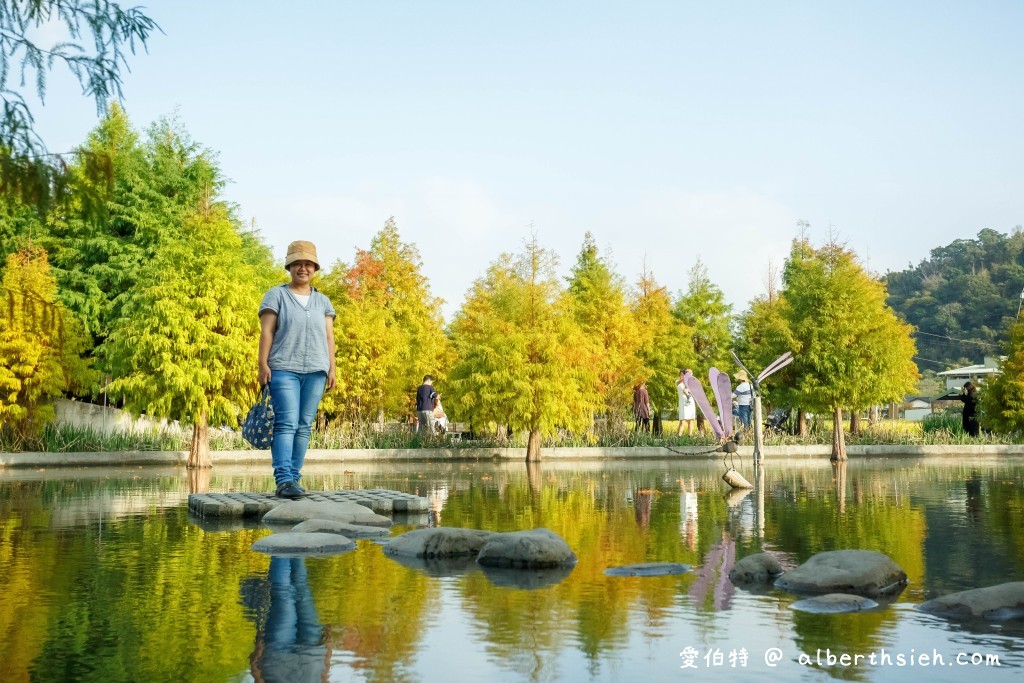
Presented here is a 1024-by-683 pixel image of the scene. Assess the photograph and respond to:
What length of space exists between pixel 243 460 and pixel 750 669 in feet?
74.5

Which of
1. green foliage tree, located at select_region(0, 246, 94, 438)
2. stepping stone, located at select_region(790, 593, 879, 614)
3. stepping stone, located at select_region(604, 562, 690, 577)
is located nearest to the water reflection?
stepping stone, located at select_region(604, 562, 690, 577)

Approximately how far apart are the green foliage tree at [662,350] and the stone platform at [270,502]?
31.1 m

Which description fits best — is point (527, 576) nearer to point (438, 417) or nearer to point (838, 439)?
point (838, 439)

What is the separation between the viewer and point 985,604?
17.0 feet

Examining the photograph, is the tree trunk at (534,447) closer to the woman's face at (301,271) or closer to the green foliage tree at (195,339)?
the green foliage tree at (195,339)

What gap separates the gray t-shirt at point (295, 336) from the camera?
34.0ft

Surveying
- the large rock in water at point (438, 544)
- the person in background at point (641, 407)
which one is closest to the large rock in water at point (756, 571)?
the large rock in water at point (438, 544)

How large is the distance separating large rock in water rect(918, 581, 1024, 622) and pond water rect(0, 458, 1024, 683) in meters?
0.14

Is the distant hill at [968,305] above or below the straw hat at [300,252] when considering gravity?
above

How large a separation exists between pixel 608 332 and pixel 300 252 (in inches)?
1233

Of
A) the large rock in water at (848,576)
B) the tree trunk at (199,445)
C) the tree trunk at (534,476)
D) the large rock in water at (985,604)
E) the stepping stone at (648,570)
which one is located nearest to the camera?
the large rock in water at (985,604)

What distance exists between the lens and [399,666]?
4.12 meters

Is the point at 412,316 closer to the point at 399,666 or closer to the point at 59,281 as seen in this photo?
the point at 59,281

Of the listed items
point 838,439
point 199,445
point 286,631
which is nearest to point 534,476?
Answer: point 199,445
